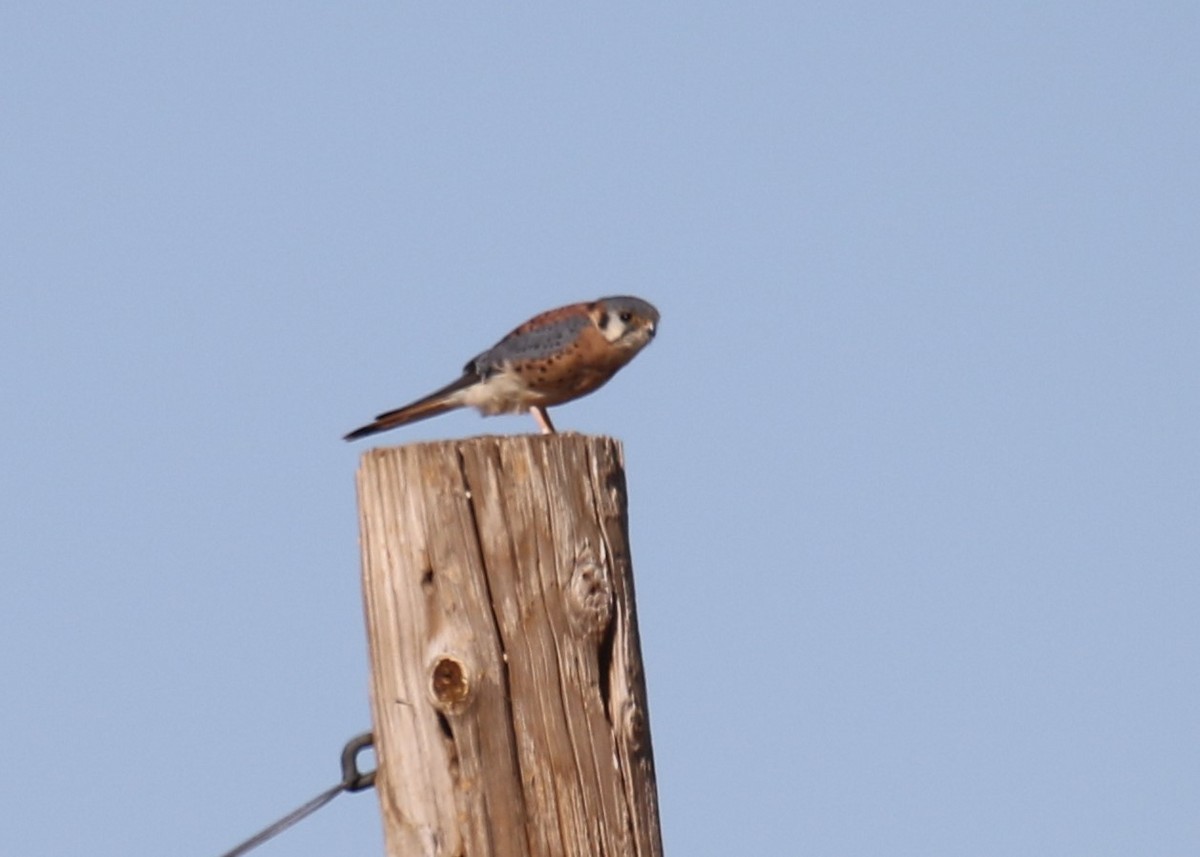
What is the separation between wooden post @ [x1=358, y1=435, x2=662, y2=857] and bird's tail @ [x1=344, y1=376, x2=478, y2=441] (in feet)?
12.3

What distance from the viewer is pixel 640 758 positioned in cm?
418

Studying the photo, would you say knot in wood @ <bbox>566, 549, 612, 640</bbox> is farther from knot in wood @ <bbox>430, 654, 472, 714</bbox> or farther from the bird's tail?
the bird's tail

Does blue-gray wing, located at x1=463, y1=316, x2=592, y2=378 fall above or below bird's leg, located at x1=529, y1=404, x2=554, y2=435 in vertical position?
above

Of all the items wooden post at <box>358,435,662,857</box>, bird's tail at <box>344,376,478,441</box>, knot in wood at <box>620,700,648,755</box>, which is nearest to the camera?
wooden post at <box>358,435,662,857</box>

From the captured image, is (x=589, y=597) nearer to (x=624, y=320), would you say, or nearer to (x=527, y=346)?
(x=527, y=346)

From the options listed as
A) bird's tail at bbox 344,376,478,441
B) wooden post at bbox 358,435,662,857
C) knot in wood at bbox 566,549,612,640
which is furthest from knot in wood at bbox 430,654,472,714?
bird's tail at bbox 344,376,478,441

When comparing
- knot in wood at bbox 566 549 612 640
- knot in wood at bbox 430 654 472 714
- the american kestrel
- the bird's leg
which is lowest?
knot in wood at bbox 430 654 472 714

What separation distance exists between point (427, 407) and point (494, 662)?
13.6 ft

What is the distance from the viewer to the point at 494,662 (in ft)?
13.3

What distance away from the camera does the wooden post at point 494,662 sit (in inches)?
159

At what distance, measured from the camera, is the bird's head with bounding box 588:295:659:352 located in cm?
848

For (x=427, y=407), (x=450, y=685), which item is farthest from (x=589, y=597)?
(x=427, y=407)

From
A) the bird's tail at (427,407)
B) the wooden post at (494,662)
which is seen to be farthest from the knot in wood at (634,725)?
the bird's tail at (427,407)

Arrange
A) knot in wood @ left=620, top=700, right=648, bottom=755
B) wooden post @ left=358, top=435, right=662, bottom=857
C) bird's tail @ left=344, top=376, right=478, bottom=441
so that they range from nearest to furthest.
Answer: wooden post @ left=358, top=435, right=662, bottom=857
knot in wood @ left=620, top=700, right=648, bottom=755
bird's tail @ left=344, top=376, right=478, bottom=441
